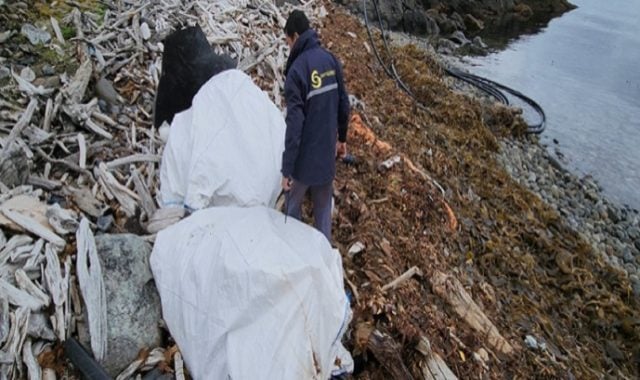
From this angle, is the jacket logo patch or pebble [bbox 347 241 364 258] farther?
pebble [bbox 347 241 364 258]

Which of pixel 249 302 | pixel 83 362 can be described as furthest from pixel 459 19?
pixel 83 362

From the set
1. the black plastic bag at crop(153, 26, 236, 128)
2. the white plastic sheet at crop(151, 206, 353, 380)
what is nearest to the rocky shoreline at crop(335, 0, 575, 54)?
the black plastic bag at crop(153, 26, 236, 128)

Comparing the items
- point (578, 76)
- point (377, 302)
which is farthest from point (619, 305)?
point (578, 76)

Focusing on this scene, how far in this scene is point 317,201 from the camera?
3.68 meters

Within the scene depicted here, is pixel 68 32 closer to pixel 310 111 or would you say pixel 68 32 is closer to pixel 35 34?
pixel 35 34

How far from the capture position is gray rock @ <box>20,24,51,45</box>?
509cm

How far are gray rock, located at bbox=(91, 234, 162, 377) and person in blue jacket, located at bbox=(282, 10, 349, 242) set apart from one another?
3.78ft

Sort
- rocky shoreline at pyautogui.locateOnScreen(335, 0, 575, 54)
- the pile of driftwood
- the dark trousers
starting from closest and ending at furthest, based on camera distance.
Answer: the pile of driftwood, the dark trousers, rocky shoreline at pyautogui.locateOnScreen(335, 0, 575, 54)

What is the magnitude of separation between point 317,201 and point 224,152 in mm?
847

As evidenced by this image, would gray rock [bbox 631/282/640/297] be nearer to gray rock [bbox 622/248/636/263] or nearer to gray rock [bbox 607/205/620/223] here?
gray rock [bbox 622/248/636/263]

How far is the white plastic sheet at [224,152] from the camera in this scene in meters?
3.38

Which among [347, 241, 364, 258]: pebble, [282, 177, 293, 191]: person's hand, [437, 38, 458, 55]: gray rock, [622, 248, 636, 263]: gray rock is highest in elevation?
[282, 177, 293, 191]: person's hand

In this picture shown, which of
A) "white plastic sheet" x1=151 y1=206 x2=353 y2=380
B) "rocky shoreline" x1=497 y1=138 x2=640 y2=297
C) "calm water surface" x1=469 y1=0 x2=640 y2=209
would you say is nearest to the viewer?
"white plastic sheet" x1=151 y1=206 x2=353 y2=380

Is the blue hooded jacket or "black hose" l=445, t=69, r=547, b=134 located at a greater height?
the blue hooded jacket
